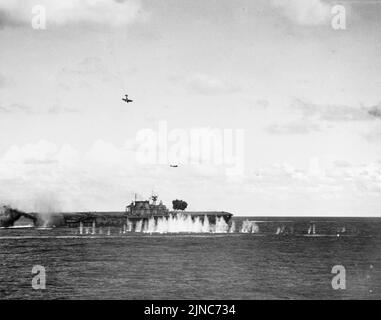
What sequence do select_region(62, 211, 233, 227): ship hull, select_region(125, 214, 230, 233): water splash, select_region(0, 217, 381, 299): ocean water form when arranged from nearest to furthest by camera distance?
select_region(0, 217, 381, 299): ocean water, select_region(125, 214, 230, 233): water splash, select_region(62, 211, 233, 227): ship hull

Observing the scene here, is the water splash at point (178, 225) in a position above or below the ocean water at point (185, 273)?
above

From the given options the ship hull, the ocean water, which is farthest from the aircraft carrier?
the ocean water

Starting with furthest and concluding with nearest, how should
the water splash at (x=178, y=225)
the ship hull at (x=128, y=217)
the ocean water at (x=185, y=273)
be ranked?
the ship hull at (x=128, y=217), the water splash at (x=178, y=225), the ocean water at (x=185, y=273)

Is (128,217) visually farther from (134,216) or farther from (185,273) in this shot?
(185,273)

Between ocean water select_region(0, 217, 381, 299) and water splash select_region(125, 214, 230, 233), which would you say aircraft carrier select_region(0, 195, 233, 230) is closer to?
water splash select_region(125, 214, 230, 233)

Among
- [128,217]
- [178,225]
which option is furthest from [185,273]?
[128,217]

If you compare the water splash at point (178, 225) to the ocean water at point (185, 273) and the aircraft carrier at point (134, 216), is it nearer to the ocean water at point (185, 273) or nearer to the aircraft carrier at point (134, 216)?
the aircraft carrier at point (134, 216)

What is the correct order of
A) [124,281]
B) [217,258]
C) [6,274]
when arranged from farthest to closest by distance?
1. [217,258]
2. [6,274]
3. [124,281]

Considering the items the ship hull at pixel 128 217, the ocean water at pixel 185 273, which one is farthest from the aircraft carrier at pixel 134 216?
the ocean water at pixel 185 273
